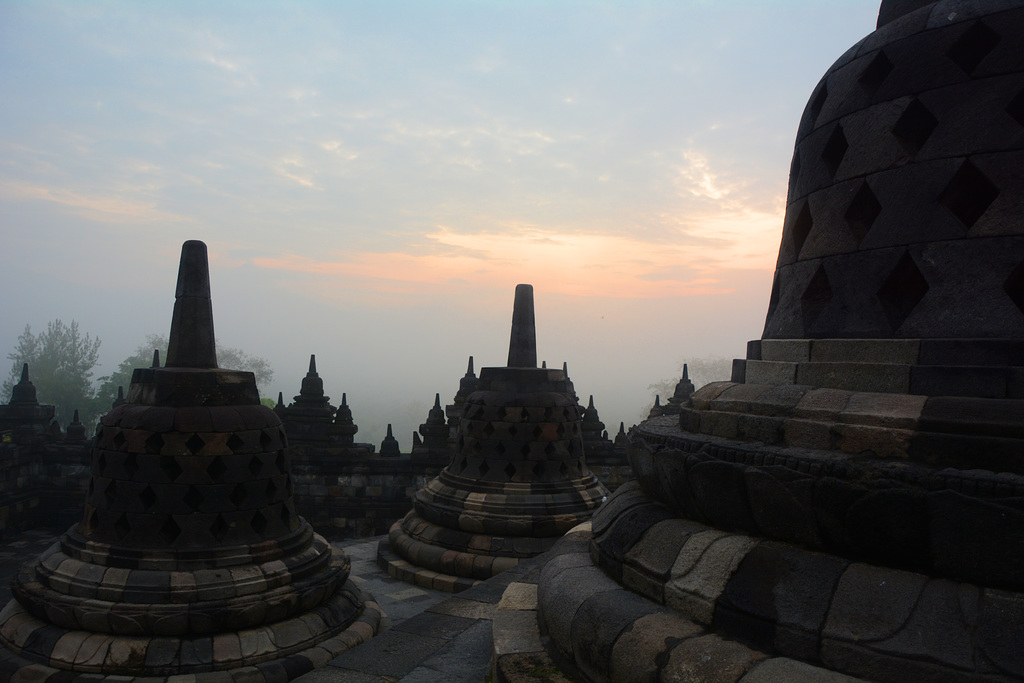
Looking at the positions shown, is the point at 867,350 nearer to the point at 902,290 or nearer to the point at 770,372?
the point at 902,290

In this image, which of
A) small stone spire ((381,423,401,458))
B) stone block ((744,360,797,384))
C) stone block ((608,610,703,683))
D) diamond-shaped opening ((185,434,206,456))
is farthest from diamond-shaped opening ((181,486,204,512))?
small stone spire ((381,423,401,458))

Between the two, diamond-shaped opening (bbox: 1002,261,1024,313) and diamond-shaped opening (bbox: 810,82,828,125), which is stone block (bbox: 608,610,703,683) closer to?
diamond-shaped opening (bbox: 1002,261,1024,313)

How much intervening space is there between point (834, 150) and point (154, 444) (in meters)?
4.94

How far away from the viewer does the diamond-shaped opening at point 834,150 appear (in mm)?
2902

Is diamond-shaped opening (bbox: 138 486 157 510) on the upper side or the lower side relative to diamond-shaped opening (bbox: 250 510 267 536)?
upper

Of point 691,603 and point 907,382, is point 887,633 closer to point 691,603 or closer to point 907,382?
point 691,603

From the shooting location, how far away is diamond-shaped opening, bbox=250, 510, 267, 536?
5.30 m

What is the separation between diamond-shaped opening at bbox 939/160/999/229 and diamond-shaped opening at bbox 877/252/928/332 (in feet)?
0.74

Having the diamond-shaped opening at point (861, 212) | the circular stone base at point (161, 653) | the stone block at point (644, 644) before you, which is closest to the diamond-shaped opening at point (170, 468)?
the circular stone base at point (161, 653)

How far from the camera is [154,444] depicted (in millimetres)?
5055

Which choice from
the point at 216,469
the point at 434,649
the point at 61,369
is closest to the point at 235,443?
the point at 216,469

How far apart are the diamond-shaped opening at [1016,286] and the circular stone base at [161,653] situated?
15.8 feet

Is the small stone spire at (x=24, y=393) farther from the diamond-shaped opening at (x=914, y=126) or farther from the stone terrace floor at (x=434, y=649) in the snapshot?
the diamond-shaped opening at (x=914, y=126)

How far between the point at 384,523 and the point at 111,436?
7.75 meters
